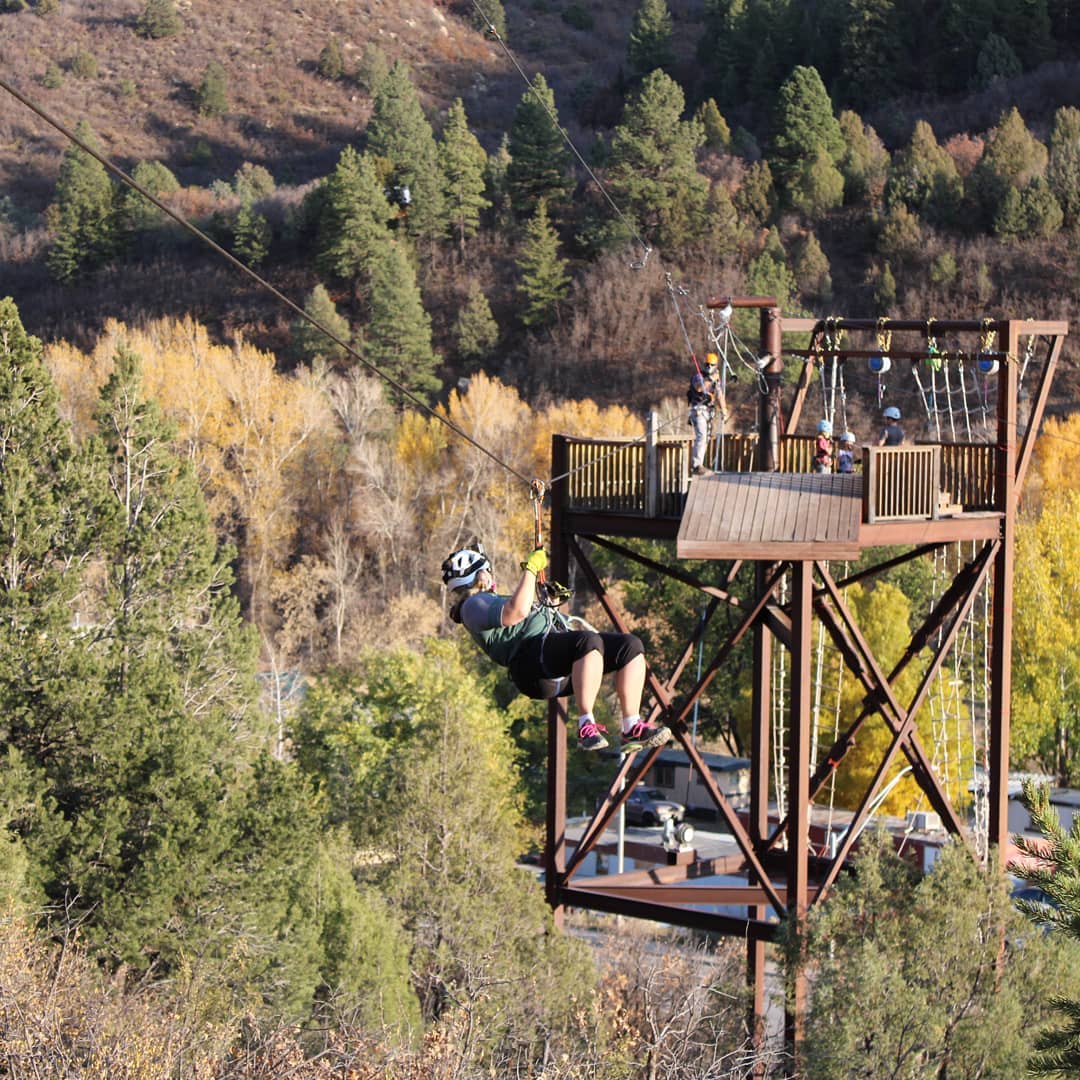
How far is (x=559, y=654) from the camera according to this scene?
398 inches

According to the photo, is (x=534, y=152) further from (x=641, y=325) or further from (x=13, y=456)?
(x=13, y=456)

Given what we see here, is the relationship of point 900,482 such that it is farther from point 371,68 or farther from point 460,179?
point 371,68

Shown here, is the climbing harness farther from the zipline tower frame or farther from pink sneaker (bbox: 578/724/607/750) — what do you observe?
the zipline tower frame

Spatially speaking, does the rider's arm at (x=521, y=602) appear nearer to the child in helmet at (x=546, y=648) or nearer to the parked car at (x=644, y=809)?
the child in helmet at (x=546, y=648)

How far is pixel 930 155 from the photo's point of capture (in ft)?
253

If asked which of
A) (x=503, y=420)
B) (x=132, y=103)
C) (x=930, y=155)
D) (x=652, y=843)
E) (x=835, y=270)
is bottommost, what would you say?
(x=652, y=843)

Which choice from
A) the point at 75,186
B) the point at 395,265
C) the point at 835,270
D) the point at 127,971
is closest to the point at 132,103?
the point at 75,186

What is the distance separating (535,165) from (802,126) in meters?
13.7

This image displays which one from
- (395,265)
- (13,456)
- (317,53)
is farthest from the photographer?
(317,53)

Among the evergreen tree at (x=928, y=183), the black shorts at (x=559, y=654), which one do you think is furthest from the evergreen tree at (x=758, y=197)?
the black shorts at (x=559, y=654)

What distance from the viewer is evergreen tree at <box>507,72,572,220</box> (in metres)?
84.2

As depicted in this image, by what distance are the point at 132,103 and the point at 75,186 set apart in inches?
1393

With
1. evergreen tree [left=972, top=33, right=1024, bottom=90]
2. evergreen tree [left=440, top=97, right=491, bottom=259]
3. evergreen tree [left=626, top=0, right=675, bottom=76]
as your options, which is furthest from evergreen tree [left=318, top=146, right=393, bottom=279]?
evergreen tree [left=972, top=33, right=1024, bottom=90]

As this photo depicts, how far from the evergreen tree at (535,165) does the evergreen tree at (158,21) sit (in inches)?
2261
